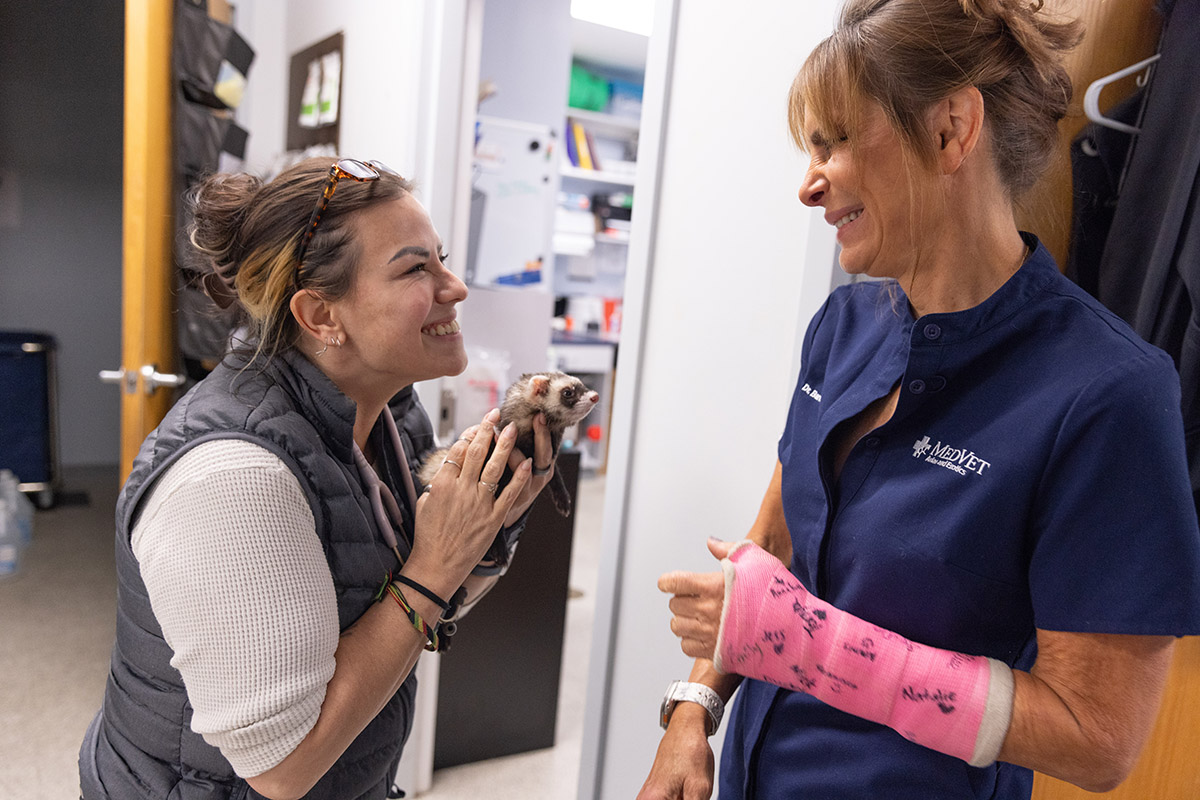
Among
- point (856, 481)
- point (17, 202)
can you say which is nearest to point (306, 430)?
point (856, 481)

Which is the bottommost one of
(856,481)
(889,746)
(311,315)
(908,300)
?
(889,746)

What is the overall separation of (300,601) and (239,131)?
8.85ft

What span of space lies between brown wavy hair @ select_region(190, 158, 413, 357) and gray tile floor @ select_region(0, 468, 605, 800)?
6.84ft

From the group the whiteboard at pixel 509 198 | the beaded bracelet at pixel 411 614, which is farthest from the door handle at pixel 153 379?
the beaded bracelet at pixel 411 614

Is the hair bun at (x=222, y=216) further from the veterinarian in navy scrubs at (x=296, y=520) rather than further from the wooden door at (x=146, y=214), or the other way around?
the wooden door at (x=146, y=214)

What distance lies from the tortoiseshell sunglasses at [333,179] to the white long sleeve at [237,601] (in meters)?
0.34

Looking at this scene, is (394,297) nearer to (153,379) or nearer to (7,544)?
(153,379)

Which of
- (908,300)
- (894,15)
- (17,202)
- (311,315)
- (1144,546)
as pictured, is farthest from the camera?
(17,202)

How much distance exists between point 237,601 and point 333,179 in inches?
23.7

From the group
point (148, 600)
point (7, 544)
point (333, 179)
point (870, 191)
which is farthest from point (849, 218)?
point (7, 544)

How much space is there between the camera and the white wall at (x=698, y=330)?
1403 mm

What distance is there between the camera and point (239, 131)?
3.08 m

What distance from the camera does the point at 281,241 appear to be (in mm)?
1151

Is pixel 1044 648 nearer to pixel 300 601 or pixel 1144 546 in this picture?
pixel 1144 546
